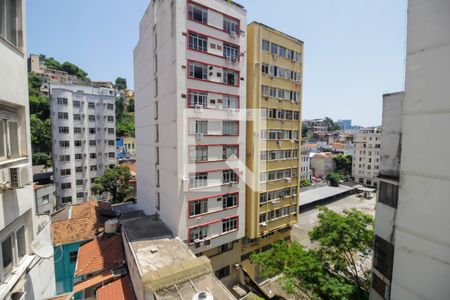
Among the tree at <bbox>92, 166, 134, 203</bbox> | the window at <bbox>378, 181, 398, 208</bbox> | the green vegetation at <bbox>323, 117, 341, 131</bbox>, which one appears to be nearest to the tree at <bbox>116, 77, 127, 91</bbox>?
the tree at <bbox>92, 166, 134, 203</bbox>

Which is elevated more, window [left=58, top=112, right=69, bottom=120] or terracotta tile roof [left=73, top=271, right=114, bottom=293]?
window [left=58, top=112, right=69, bottom=120]

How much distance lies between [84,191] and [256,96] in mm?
38117

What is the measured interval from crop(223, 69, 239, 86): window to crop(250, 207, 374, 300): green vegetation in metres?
11.6

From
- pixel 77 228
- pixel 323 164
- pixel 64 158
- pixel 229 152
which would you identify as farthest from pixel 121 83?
pixel 229 152

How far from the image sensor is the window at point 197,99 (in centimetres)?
1461

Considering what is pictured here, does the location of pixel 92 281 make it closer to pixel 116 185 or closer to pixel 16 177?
pixel 16 177

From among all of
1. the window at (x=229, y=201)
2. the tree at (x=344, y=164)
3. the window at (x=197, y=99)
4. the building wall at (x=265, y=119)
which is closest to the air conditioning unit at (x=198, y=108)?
the window at (x=197, y=99)

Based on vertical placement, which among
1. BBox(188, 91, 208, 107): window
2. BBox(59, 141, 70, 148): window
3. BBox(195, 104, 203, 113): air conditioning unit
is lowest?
BBox(59, 141, 70, 148): window

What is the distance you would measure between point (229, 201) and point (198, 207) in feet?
9.32

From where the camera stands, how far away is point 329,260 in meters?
14.2

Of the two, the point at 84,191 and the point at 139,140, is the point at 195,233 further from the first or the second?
the point at 84,191

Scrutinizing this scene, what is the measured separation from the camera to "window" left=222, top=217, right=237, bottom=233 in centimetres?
1703

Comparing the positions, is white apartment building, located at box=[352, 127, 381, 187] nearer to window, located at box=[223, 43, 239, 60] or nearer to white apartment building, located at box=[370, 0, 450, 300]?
window, located at box=[223, 43, 239, 60]

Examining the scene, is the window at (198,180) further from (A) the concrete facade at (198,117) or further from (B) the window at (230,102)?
(B) the window at (230,102)
